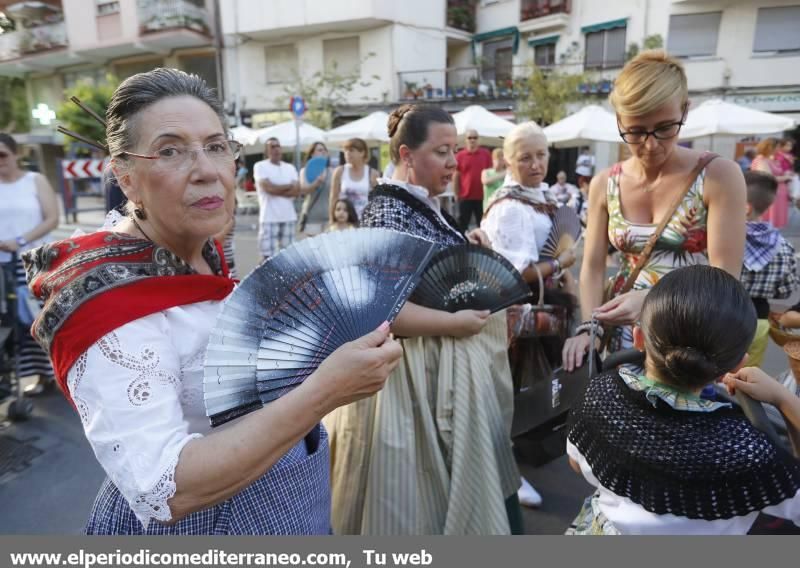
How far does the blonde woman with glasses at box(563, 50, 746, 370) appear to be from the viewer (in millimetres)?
1838

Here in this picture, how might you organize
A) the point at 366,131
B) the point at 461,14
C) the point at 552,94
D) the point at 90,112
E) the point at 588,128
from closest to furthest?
the point at 90,112 → the point at 588,128 → the point at 366,131 → the point at 552,94 → the point at 461,14

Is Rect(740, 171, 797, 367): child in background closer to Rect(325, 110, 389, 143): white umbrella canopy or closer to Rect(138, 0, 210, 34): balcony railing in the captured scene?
Rect(325, 110, 389, 143): white umbrella canopy

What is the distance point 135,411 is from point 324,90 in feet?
70.3

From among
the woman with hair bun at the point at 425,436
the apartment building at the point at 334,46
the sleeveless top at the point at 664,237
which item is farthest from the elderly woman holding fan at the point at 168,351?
the apartment building at the point at 334,46

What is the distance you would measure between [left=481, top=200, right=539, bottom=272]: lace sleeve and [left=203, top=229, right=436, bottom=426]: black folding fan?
5.00ft

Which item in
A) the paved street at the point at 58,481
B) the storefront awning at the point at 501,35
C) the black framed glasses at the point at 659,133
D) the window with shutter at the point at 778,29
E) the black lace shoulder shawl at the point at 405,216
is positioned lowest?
the paved street at the point at 58,481

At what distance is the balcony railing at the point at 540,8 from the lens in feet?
65.9

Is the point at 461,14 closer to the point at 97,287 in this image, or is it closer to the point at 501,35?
the point at 501,35

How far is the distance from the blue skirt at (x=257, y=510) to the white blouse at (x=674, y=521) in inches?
31.7

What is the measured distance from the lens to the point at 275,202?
6996 mm

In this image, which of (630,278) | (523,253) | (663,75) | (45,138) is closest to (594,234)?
(630,278)

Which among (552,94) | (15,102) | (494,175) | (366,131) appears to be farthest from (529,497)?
(15,102)

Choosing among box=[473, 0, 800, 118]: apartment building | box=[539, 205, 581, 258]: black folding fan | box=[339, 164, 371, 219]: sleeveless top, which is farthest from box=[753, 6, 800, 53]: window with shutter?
box=[539, 205, 581, 258]: black folding fan

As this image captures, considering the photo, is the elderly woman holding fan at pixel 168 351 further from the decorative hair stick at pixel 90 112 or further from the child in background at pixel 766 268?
the child in background at pixel 766 268
